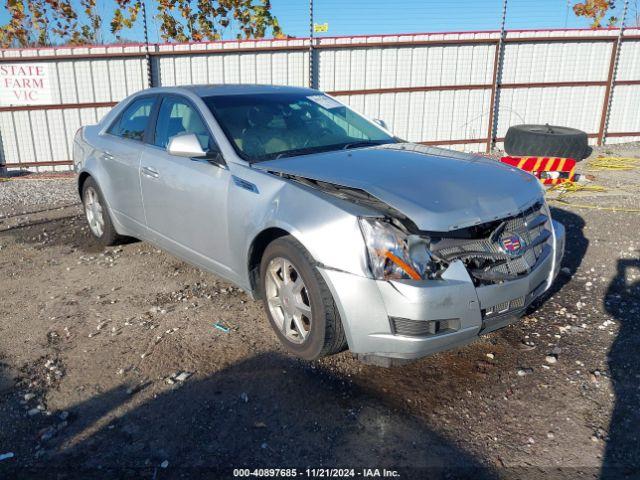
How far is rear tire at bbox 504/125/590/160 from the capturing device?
8.95 metres

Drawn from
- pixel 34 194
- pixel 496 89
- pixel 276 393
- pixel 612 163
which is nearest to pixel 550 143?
pixel 612 163

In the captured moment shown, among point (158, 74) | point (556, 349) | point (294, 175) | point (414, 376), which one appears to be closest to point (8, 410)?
point (294, 175)

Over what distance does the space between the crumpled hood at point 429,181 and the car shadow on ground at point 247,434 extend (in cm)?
106

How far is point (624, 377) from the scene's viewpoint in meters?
3.15

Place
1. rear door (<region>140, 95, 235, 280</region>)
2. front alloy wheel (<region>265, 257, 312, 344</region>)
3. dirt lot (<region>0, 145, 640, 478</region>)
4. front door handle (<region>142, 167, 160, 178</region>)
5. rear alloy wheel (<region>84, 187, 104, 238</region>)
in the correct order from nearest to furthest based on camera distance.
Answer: dirt lot (<region>0, 145, 640, 478</region>), front alloy wheel (<region>265, 257, 312, 344</region>), rear door (<region>140, 95, 235, 280</region>), front door handle (<region>142, 167, 160, 178</region>), rear alloy wheel (<region>84, 187, 104, 238</region>)

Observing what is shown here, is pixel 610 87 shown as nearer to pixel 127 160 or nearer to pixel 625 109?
pixel 625 109

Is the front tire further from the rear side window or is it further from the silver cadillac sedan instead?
the rear side window

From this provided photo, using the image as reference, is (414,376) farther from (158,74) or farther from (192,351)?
(158,74)

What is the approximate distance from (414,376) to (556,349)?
39.6 inches

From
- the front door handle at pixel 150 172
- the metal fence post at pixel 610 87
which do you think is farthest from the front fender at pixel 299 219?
the metal fence post at pixel 610 87

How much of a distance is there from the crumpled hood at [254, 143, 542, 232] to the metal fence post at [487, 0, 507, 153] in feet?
29.8

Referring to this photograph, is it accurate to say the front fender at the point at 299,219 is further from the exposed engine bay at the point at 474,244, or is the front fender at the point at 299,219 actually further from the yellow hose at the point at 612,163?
the yellow hose at the point at 612,163

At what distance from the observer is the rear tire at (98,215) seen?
17.5 feet

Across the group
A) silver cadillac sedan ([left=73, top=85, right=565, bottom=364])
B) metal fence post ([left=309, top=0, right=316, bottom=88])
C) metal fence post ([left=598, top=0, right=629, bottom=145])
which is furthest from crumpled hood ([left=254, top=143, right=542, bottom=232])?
metal fence post ([left=598, top=0, right=629, bottom=145])
